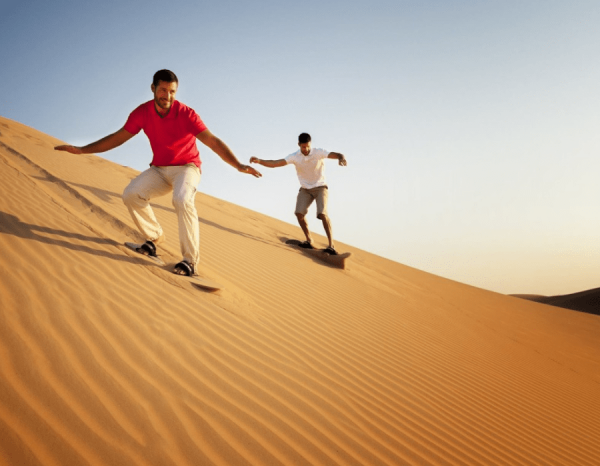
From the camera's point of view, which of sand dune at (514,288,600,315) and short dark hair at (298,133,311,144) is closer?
short dark hair at (298,133,311,144)

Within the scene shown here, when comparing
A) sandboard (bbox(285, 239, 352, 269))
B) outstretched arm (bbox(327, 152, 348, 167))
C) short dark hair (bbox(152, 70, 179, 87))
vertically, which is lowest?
sandboard (bbox(285, 239, 352, 269))

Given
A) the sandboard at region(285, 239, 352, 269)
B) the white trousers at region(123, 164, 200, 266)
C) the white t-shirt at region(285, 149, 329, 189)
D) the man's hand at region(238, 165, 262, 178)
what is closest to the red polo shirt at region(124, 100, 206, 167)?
the white trousers at region(123, 164, 200, 266)

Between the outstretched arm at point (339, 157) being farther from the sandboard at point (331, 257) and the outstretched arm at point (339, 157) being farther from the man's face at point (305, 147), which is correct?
the sandboard at point (331, 257)

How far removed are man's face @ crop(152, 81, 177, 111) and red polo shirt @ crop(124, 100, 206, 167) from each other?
0.27ft

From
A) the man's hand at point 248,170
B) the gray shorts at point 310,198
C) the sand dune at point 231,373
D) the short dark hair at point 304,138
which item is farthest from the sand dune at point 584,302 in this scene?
the man's hand at point 248,170

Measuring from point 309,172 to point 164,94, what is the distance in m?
4.02

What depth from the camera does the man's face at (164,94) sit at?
3238 mm

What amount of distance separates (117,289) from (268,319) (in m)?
1.37

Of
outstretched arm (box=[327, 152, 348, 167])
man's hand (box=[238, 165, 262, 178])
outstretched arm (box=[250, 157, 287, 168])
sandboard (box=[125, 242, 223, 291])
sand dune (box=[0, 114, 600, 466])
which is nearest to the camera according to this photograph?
sand dune (box=[0, 114, 600, 466])

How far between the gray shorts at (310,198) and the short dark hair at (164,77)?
4.06 metres

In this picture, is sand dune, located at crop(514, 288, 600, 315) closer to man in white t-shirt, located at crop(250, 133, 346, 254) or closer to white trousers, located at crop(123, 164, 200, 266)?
man in white t-shirt, located at crop(250, 133, 346, 254)

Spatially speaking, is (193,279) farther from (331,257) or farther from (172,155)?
(331,257)

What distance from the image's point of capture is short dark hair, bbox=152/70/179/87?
3230 millimetres

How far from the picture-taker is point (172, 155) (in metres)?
3.57
